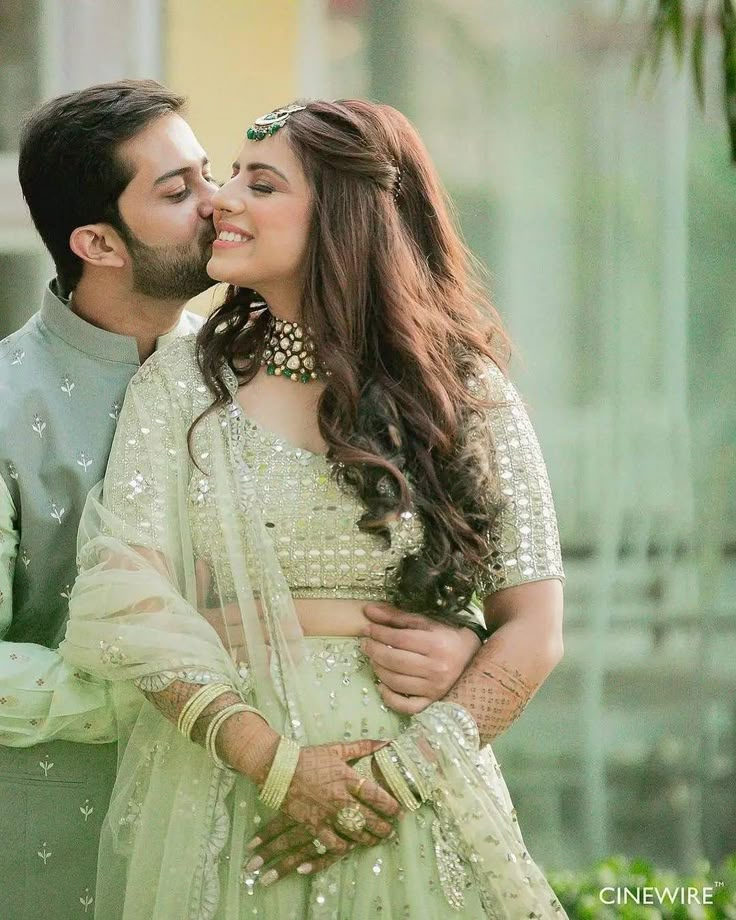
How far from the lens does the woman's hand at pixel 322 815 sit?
1.89 meters

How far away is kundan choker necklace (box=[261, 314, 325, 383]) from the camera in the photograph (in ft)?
7.07

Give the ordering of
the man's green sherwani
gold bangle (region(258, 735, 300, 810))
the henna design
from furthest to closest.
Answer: the man's green sherwani < the henna design < gold bangle (region(258, 735, 300, 810))

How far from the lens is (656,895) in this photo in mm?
3568

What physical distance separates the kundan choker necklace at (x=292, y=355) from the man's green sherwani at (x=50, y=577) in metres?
0.34

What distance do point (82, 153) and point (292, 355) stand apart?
68 centimetres

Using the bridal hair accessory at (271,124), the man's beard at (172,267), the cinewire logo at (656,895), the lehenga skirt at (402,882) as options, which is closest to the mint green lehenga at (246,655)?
the lehenga skirt at (402,882)

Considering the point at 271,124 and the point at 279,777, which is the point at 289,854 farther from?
the point at 271,124

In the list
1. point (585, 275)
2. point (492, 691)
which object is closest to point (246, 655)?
point (492, 691)

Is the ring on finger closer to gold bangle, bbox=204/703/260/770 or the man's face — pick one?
gold bangle, bbox=204/703/260/770

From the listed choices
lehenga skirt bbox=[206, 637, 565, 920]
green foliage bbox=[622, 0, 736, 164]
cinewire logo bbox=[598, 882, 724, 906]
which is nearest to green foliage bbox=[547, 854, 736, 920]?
cinewire logo bbox=[598, 882, 724, 906]

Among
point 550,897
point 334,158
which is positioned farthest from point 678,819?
point 334,158

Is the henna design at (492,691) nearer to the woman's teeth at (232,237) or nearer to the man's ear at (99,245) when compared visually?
the woman's teeth at (232,237)

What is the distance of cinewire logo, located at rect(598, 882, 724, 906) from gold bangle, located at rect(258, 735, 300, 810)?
2.03 meters

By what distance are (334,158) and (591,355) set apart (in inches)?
68.1
